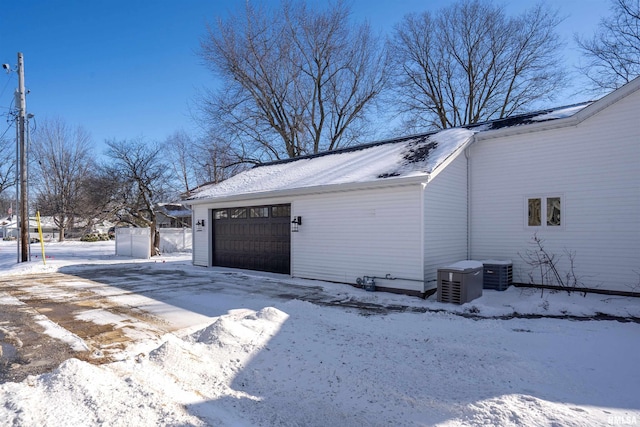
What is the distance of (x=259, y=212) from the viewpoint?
1183 centimetres

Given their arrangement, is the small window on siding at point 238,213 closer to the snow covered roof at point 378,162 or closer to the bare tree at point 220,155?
the snow covered roof at point 378,162

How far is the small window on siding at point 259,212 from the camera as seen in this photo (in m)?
11.6

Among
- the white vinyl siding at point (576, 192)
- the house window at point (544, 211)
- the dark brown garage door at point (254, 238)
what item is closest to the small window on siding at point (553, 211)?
the house window at point (544, 211)

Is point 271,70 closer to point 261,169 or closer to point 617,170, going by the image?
point 261,169

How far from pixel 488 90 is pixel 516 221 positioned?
17178 mm

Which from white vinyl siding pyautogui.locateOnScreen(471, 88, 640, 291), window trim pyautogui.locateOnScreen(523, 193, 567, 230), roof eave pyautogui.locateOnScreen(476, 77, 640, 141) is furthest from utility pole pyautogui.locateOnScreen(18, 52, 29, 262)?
window trim pyautogui.locateOnScreen(523, 193, 567, 230)

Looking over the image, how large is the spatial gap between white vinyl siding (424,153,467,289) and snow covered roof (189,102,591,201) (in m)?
0.55

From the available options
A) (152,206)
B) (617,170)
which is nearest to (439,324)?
(617,170)

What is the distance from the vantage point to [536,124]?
8.56 m

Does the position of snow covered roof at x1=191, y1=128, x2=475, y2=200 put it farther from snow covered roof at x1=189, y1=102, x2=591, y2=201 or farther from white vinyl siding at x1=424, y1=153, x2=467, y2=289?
white vinyl siding at x1=424, y1=153, x2=467, y2=289

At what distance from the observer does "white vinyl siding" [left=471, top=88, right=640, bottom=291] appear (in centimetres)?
760

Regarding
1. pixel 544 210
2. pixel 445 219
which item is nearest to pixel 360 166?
pixel 445 219

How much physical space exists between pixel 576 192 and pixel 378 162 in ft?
14.6

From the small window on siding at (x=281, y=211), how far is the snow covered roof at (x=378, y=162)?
606 mm
